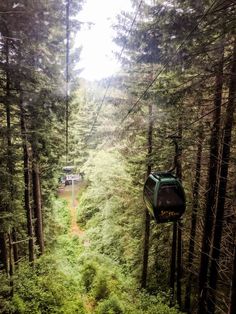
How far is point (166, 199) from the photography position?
7.10m

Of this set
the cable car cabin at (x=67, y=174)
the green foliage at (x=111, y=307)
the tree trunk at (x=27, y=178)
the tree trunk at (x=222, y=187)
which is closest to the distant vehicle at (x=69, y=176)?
the cable car cabin at (x=67, y=174)

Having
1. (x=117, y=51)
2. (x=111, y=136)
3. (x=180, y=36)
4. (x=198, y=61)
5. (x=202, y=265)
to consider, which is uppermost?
(x=117, y=51)

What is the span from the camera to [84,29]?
416 inches

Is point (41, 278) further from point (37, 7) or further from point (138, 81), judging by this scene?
point (37, 7)

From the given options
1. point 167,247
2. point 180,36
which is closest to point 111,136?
point 167,247

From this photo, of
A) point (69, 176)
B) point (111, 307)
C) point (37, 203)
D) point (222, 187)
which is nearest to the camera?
point (222, 187)

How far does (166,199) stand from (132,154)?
34.6 feet

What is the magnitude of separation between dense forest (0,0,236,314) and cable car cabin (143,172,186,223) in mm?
1396

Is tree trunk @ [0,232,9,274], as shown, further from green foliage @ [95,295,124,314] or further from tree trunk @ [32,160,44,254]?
green foliage @ [95,295,124,314]

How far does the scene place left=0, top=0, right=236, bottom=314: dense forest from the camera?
797 cm

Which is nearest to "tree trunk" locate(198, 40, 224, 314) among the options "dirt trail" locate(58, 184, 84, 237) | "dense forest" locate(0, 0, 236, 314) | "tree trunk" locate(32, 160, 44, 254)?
"dense forest" locate(0, 0, 236, 314)

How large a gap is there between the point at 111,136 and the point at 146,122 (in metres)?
4.60

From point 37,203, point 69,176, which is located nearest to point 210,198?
point 37,203

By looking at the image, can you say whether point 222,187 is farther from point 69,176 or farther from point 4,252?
point 69,176
